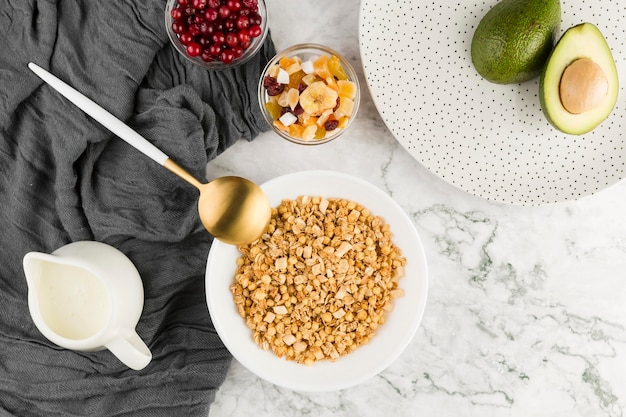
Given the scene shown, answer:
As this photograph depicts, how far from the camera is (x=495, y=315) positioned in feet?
4.08

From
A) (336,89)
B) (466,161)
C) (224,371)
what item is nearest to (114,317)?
(224,371)

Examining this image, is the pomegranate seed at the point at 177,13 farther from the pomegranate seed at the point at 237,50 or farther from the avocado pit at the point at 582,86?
the avocado pit at the point at 582,86

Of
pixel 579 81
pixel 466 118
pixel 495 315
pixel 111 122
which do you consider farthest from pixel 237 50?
pixel 495 315

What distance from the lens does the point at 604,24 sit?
111cm

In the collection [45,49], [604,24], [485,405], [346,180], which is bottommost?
[485,405]

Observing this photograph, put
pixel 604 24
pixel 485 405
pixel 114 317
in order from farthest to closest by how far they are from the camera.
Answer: pixel 485 405 → pixel 604 24 → pixel 114 317

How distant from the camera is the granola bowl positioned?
44.1 inches

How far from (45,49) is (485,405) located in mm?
1086

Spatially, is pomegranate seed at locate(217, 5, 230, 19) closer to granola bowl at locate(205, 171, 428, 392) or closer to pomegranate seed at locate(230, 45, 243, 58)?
pomegranate seed at locate(230, 45, 243, 58)

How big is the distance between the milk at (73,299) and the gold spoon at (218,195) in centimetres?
22

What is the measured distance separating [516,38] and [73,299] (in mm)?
855

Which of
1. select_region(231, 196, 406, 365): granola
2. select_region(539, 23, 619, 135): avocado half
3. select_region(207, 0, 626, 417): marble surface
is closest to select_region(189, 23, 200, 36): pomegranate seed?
select_region(207, 0, 626, 417): marble surface

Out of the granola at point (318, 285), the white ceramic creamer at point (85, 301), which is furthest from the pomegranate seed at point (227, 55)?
the white ceramic creamer at point (85, 301)

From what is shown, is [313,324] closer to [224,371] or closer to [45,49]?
[224,371]
